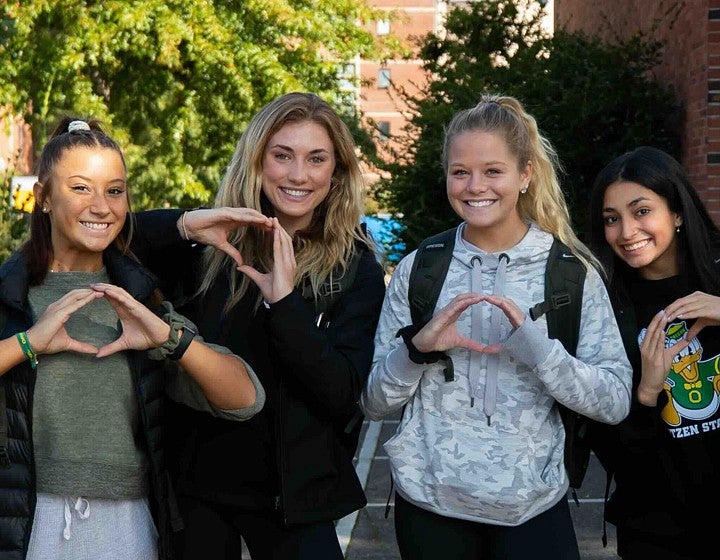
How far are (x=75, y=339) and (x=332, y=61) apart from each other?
48.6 ft

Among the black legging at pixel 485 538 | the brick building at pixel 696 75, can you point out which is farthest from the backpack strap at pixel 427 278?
the brick building at pixel 696 75

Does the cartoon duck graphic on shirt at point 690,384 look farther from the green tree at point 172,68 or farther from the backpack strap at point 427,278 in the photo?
the green tree at point 172,68

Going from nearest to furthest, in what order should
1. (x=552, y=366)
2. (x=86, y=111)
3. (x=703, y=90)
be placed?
(x=552, y=366), (x=703, y=90), (x=86, y=111)

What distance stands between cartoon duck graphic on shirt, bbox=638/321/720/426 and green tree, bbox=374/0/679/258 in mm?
6364

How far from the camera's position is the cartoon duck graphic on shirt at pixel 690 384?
3.06m

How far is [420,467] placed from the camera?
297 cm

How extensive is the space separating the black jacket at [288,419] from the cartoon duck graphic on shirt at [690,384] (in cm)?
92

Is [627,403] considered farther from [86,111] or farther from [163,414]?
[86,111]

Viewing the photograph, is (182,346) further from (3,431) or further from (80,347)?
(3,431)

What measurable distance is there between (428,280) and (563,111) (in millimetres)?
7234

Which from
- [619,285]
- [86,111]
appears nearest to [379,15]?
[86,111]

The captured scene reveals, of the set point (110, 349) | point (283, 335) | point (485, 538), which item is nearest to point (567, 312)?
point (485, 538)

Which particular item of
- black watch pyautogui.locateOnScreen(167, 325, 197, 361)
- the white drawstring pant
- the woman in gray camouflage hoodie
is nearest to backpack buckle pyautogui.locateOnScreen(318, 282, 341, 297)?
the woman in gray camouflage hoodie

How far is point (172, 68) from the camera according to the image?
16.2 meters
